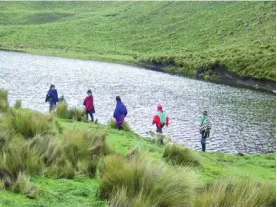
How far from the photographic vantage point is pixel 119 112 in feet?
62.5

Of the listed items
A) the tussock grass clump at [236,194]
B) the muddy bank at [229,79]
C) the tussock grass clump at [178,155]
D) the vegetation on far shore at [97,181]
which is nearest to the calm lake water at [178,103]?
the muddy bank at [229,79]

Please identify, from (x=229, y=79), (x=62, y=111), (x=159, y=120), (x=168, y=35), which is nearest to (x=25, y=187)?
(x=159, y=120)

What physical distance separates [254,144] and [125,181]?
61.6 feet

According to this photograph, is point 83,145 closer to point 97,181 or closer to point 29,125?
point 97,181

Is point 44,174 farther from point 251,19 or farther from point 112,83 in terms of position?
point 251,19

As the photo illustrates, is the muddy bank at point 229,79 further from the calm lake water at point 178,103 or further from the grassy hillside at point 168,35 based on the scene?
the calm lake water at point 178,103

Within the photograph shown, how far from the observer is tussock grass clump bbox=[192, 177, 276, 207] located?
242 inches

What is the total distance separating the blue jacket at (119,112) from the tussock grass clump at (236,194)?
11738 mm

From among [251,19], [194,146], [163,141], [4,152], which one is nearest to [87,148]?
[4,152]

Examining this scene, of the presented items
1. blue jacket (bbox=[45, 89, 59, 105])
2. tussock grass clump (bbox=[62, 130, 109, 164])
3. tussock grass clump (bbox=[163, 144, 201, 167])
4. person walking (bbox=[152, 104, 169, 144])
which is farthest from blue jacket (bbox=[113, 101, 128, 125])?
tussock grass clump (bbox=[62, 130, 109, 164])

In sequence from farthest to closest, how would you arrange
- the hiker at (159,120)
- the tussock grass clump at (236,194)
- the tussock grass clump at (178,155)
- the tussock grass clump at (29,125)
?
1. the hiker at (159,120)
2. the tussock grass clump at (178,155)
3. the tussock grass clump at (29,125)
4. the tussock grass clump at (236,194)

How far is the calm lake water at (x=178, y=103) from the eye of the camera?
84.6 feet

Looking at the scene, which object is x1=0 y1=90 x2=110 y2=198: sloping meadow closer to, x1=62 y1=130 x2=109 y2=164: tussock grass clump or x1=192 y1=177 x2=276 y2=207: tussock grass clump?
x1=62 y1=130 x2=109 y2=164: tussock grass clump

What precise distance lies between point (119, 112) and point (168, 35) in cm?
10012
